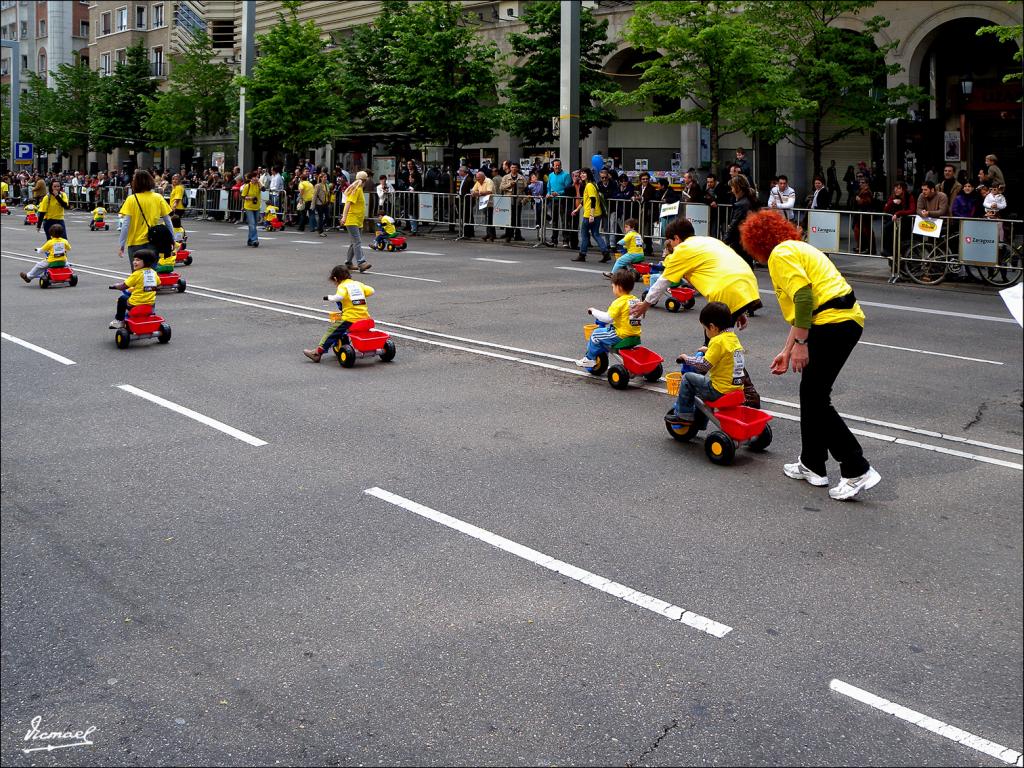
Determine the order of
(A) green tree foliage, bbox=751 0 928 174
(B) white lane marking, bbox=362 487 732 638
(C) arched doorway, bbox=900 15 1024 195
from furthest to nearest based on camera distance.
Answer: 1. (C) arched doorway, bbox=900 15 1024 195
2. (A) green tree foliage, bbox=751 0 928 174
3. (B) white lane marking, bbox=362 487 732 638

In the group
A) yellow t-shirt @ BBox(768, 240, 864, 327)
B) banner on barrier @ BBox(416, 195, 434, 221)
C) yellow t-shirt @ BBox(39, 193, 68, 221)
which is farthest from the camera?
banner on barrier @ BBox(416, 195, 434, 221)

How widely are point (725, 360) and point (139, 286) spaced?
8.06 meters

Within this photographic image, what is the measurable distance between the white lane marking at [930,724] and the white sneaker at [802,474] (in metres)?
3.18

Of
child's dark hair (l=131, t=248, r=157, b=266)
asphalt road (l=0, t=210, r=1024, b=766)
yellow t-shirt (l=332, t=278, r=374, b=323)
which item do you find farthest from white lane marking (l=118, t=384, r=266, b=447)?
child's dark hair (l=131, t=248, r=157, b=266)

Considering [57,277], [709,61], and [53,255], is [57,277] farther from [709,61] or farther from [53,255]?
[709,61]

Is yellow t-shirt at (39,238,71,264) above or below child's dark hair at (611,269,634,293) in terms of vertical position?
above

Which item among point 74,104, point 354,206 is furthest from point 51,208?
point 74,104

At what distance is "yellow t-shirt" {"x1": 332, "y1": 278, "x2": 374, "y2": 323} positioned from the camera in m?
12.5

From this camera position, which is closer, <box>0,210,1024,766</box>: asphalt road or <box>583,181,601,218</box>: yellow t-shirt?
<box>0,210,1024,766</box>: asphalt road

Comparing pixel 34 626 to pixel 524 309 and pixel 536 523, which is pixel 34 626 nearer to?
pixel 536 523

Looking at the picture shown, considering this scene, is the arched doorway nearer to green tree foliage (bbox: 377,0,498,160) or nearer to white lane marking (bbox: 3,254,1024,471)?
green tree foliage (bbox: 377,0,498,160)

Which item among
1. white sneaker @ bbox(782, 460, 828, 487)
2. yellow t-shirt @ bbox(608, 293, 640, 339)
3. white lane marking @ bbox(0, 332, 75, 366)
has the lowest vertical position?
white sneaker @ bbox(782, 460, 828, 487)

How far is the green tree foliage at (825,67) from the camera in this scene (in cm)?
2578

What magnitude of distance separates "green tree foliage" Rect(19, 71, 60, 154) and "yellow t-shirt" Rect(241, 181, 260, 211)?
45.7 m
